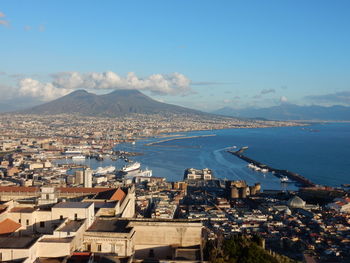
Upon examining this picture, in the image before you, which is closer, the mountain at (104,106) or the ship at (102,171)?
the ship at (102,171)

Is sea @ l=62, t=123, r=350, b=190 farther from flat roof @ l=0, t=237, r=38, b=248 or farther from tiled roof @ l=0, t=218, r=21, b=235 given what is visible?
flat roof @ l=0, t=237, r=38, b=248

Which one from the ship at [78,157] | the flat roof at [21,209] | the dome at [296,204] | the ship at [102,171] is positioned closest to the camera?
the flat roof at [21,209]

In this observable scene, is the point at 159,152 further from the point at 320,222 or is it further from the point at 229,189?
the point at 320,222

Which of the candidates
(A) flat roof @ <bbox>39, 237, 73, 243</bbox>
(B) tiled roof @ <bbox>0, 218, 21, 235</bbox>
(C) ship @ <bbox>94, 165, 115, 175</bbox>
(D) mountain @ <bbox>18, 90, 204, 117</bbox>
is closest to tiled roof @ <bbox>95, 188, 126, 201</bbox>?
(B) tiled roof @ <bbox>0, 218, 21, 235</bbox>

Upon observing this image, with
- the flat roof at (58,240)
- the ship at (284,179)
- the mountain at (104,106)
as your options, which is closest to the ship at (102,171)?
the ship at (284,179)

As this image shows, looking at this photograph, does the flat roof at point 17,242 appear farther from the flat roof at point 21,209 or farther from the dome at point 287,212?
the dome at point 287,212
